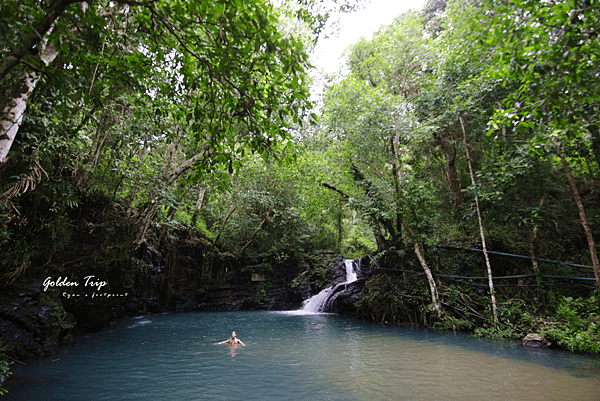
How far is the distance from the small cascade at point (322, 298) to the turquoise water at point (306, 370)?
6.85m

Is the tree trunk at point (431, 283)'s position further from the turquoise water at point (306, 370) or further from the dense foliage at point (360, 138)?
the turquoise water at point (306, 370)

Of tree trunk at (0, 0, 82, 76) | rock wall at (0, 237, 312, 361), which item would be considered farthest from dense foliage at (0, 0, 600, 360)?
rock wall at (0, 237, 312, 361)

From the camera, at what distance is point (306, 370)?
19.2ft

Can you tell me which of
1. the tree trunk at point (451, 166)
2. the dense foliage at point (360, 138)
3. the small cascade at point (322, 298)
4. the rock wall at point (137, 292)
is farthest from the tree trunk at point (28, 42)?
the small cascade at point (322, 298)

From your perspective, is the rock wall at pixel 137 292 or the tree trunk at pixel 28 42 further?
the rock wall at pixel 137 292

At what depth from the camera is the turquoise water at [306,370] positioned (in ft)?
15.2

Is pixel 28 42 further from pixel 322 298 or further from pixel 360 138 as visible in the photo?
pixel 322 298

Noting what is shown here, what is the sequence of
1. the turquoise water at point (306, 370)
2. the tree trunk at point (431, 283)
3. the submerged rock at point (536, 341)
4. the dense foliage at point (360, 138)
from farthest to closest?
1. the tree trunk at point (431, 283)
2. the submerged rock at point (536, 341)
3. the turquoise water at point (306, 370)
4. the dense foliage at point (360, 138)

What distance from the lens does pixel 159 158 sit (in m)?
9.80

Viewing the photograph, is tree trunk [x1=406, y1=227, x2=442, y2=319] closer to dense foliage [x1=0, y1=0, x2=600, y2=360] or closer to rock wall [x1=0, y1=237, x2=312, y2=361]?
dense foliage [x1=0, y1=0, x2=600, y2=360]

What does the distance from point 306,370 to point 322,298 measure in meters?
10.5

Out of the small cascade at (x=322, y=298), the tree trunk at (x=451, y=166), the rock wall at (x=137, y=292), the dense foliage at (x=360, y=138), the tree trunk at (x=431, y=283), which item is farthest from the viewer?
the small cascade at (x=322, y=298)

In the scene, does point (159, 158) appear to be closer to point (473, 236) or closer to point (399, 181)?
point (399, 181)

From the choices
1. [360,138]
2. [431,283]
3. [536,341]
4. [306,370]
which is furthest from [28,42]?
[431,283]
